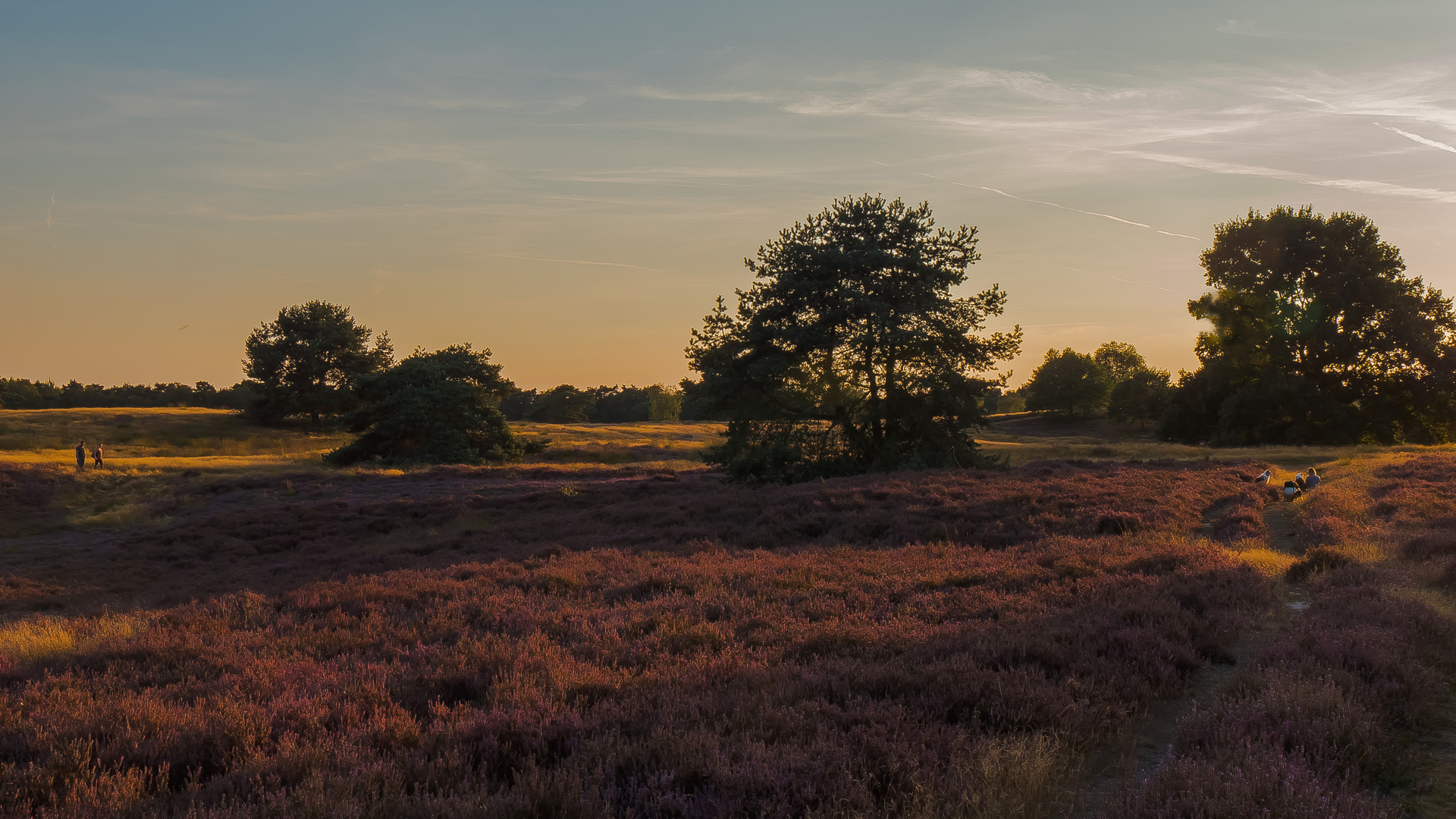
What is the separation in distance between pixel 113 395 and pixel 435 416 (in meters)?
92.8

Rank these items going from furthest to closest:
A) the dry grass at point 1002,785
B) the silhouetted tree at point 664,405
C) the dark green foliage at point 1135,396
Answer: the silhouetted tree at point 664,405 → the dark green foliage at point 1135,396 → the dry grass at point 1002,785

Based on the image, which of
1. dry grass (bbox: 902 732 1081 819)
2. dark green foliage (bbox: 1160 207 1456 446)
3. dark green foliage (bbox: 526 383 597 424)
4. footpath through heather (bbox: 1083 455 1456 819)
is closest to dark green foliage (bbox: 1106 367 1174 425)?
dark green foliage (bbox: 1160 207 1456 446)

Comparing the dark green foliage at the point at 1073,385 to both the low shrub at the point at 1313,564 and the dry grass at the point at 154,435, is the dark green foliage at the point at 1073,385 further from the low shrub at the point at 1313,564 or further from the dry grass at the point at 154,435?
the low shrub at the point at 1313,564

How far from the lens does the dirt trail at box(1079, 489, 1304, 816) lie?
4.94 meters

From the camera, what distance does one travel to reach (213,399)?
383 feet

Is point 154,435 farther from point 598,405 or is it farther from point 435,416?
point 598,405

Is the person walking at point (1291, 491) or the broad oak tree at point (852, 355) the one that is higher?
the broad oak tree at point (852, 355)

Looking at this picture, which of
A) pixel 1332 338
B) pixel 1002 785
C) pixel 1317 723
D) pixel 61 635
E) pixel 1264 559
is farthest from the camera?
pixel 1332 338

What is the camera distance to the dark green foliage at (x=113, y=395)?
102938mm

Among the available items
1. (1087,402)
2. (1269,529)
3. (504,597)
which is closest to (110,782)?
(504,597)

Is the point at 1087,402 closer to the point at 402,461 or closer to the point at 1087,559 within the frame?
the point at 402,461

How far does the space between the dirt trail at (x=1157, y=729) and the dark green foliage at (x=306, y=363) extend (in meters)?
69.6

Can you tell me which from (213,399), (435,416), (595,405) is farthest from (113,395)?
(435,416)

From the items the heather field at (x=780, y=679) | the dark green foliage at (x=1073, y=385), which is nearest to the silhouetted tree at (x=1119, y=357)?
the dark green foliage at (x=1073, y=385)
